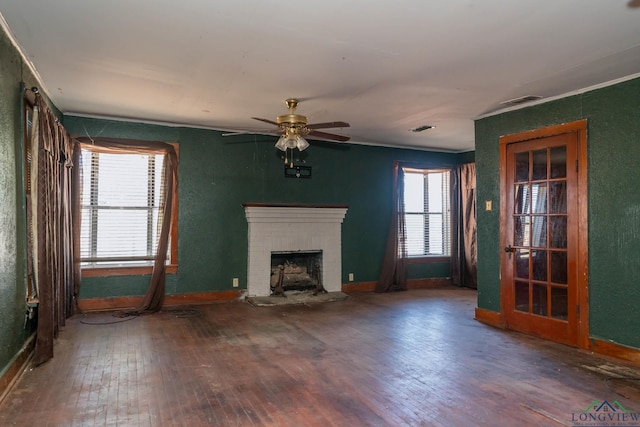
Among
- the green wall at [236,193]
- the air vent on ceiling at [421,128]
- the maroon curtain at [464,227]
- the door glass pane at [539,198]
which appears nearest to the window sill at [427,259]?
the maroon curtain at [464,227]

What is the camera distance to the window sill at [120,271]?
17.3 feet

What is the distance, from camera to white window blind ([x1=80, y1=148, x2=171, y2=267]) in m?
5.32

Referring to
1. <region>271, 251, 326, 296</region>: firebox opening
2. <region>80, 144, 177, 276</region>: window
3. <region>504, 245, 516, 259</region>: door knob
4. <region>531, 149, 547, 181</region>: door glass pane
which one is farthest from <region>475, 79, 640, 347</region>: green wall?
<region>80, 144, 177, 276</region>: window

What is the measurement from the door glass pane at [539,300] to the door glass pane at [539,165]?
1139 millimetres

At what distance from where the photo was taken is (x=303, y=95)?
4234 millimetres

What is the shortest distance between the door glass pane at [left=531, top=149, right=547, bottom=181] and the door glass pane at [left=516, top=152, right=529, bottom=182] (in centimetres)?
9

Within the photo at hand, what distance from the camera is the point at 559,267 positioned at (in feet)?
13.5

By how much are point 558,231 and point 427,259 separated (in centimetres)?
341

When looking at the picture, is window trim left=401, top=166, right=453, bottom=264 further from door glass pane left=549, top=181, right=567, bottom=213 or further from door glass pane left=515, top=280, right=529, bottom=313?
door glass pane left=549, top=181, right=567, bottom=213

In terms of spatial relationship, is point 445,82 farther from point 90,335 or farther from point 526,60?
point 90,335

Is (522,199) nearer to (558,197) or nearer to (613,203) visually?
(558,197)

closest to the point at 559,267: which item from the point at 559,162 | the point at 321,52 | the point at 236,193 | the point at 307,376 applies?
the point at 559,162

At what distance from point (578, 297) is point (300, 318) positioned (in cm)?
295

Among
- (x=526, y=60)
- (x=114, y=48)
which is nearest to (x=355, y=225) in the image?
(x=526, y=60)
